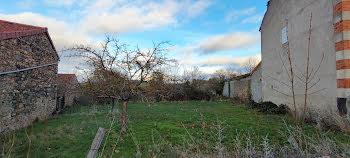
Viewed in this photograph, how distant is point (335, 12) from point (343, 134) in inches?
144

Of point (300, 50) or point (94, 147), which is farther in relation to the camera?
point (300, 50)

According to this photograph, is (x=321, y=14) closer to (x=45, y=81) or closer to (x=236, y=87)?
(x=236, y=87)

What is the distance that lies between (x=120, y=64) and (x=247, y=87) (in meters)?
11.2

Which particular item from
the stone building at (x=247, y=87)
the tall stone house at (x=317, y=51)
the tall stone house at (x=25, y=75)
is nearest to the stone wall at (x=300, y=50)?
the tall stone house at (x=317, y=51)

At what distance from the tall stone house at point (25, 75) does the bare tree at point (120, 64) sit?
2.56 metres

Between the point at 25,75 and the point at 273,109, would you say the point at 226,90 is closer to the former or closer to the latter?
the point at 273,109

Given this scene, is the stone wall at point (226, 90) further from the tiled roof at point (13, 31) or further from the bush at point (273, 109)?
the tiled roof at point (13, 31)

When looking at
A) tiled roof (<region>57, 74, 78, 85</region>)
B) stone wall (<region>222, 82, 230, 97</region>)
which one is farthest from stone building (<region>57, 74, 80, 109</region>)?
stone wall (<region>222, 82, 230, 97</region>)

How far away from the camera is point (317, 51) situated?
20.7 feet

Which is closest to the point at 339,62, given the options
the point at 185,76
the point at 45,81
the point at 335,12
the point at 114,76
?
the point at 335,12

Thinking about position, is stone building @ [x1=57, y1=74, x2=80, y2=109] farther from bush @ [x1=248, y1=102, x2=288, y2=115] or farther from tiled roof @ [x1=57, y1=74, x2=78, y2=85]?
bush @ [x1=248, y1=102, x2=288, y2=115]

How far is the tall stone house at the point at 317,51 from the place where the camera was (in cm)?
529

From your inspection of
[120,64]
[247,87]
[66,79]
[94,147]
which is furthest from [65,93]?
[247,87]

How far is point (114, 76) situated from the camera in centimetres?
550
